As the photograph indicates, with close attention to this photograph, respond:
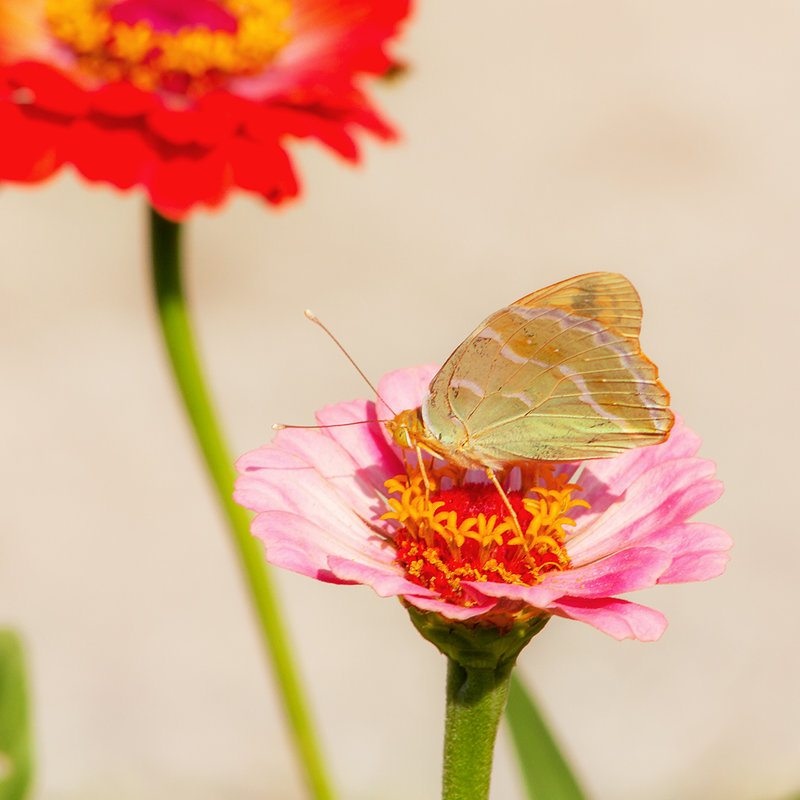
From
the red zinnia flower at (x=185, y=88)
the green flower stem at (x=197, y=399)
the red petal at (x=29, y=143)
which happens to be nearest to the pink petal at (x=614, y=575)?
the green flower stem at (x=197, y=399)

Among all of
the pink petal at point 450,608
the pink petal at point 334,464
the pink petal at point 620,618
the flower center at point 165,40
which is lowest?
the pink petal at point 620,618

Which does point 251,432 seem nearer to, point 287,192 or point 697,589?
point 697,589

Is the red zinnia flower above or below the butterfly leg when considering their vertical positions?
above

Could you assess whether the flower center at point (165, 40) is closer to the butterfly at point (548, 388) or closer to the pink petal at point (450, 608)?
the butterfly at point (548, 388)

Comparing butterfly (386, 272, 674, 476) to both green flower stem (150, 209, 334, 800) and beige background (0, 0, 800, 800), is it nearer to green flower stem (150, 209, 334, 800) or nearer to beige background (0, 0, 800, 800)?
green flower stem (150, 209, 334, 800)

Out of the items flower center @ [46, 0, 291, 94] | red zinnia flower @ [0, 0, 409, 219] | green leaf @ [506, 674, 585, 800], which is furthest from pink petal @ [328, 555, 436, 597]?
flower center @ [46, 0, 291, 94]

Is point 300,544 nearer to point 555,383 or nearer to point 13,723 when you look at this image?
point 555,383

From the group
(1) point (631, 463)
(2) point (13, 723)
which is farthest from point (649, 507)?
(2) point (13, 723)
